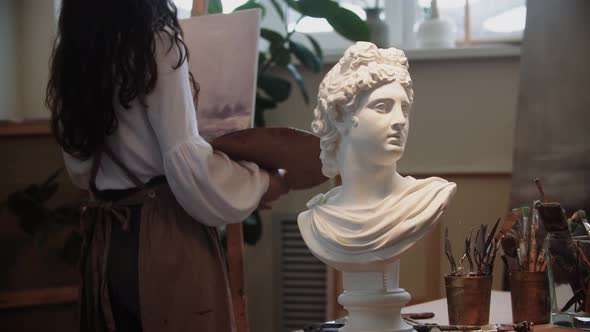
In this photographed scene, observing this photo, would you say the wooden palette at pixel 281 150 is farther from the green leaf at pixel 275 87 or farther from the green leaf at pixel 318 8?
the green leaf at pixel 275 87

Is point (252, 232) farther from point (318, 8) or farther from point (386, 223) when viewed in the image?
point (386, 223)

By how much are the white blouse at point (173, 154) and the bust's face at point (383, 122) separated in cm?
41

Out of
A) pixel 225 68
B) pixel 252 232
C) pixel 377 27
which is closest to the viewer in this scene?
pixel 225 68

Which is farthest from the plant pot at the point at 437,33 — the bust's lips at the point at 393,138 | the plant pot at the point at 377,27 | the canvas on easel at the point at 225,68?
the bust's lips at the point at 393,138

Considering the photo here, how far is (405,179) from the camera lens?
155cm

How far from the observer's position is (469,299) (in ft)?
5.11

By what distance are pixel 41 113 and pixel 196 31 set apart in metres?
1.19

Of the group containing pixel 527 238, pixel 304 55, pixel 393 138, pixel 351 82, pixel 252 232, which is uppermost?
pixel 304 55

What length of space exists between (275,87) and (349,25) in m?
0.49

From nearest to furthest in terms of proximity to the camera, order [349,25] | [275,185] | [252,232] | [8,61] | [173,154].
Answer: [173,154], [275,185], [349,25], [8,61], [252,232]

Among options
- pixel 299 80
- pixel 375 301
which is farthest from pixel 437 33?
pixel 375 301

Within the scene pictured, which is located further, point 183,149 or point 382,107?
point 183,149

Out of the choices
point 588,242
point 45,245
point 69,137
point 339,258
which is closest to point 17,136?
point 45,245

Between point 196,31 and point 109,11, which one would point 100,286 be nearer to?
point 109,11
